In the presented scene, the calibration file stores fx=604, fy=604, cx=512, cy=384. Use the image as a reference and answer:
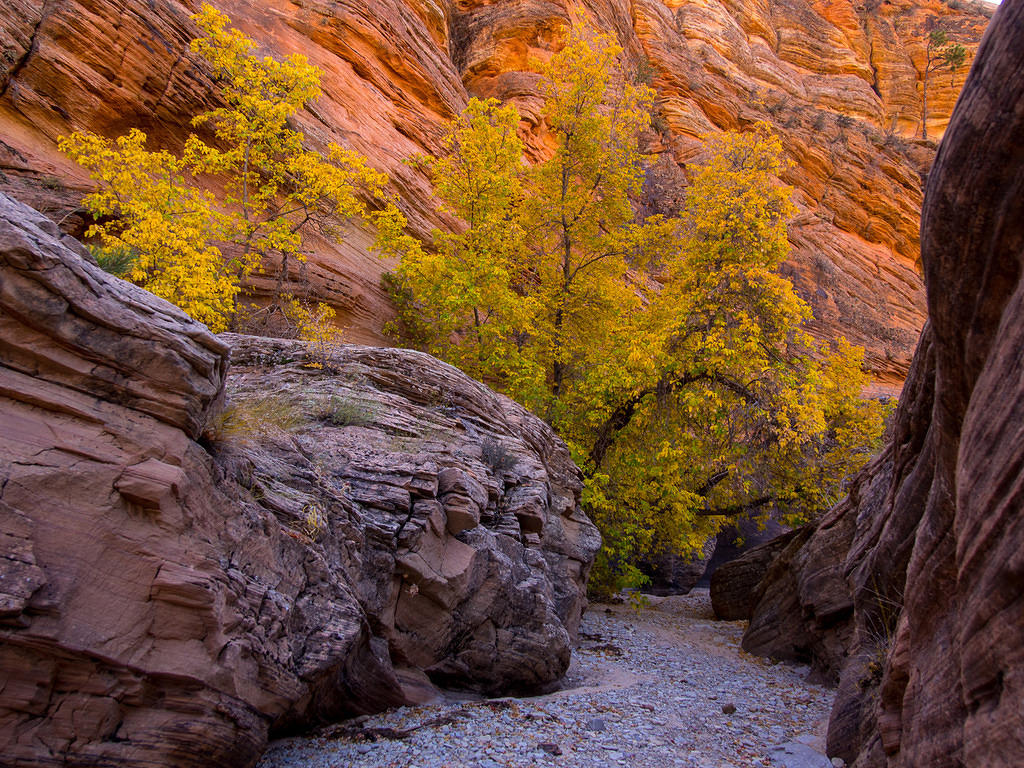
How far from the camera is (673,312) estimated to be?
47.9ft

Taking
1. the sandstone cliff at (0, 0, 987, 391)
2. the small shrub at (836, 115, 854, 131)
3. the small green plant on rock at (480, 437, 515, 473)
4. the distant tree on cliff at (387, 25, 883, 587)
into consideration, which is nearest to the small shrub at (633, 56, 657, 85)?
the sandstone cliff at (0, 0, 987, 391)

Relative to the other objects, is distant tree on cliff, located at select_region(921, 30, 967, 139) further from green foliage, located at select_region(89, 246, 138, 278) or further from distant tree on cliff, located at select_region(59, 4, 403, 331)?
green foliage, located at select_region(89, 246, 138, 278)

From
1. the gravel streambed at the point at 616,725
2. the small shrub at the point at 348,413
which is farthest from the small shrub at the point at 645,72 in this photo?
the gravel streambed at the point at 616,725

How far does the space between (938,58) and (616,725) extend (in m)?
60.0

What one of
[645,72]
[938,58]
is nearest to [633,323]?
[645,72]

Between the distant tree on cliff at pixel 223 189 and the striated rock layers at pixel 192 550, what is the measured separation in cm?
400

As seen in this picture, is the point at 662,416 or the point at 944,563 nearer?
the point at 944,563

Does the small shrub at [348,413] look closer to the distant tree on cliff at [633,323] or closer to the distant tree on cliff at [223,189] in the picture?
the distant tree on cliff at [223,189]

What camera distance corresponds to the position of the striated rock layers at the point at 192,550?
4.09 metres

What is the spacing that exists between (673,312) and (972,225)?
1124cm

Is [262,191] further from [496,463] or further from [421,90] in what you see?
[421,90]

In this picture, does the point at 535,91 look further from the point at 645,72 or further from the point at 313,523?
the point at 313,523

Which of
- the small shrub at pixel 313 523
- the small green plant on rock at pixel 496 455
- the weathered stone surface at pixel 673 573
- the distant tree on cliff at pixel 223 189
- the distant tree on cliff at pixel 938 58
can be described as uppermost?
the distant tree on cliff at pixel 938 58

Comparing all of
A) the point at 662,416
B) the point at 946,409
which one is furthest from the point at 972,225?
the point at 662,416
